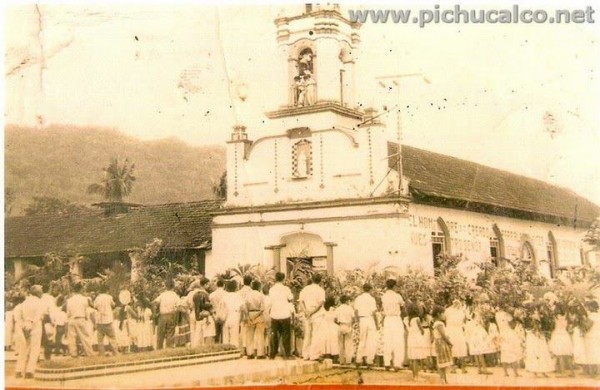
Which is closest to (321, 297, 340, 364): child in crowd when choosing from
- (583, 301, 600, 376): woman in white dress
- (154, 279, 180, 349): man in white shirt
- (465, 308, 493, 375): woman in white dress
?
(465, 308, 493, 375): woman in white dress

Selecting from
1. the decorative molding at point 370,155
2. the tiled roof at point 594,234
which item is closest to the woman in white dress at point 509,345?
the tiled roof at point 594,234

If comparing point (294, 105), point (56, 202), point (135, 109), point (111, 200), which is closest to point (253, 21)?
point (294, 105)

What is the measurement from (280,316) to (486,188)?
2.66m

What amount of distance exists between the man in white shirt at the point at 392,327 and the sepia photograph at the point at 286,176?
0.03 metres

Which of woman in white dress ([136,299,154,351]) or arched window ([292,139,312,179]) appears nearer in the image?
woman in white dress ([136,299,154,351])

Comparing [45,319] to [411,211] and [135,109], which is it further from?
[411,211]

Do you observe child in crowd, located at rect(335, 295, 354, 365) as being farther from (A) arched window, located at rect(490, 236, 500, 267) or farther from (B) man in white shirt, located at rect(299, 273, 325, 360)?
(A) arched window, located at rect(490, 236, 500, 267)

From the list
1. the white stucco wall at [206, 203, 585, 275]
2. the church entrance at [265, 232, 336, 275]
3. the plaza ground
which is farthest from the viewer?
the church entrance at [265, 232, 336, 275]

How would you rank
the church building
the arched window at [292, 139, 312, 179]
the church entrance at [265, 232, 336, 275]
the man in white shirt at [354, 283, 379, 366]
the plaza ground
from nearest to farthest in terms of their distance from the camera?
the plaza ground < the man in white shirt at [354, 283, 379, 366] < the church building < the church entrance at [265, 232, 336, 275] < the arched window at [292, 139, 312, 179]

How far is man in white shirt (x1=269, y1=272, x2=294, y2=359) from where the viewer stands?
258 inches

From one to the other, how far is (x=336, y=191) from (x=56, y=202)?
10.1ft

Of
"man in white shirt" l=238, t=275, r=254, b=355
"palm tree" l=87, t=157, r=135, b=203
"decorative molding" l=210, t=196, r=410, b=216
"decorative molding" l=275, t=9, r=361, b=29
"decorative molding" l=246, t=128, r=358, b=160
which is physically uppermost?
"decorative molding" l=275, t=9, r=361, b=29

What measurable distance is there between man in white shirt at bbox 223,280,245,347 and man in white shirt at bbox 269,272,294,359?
36 centimetres

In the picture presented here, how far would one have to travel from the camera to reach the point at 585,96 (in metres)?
6.70
